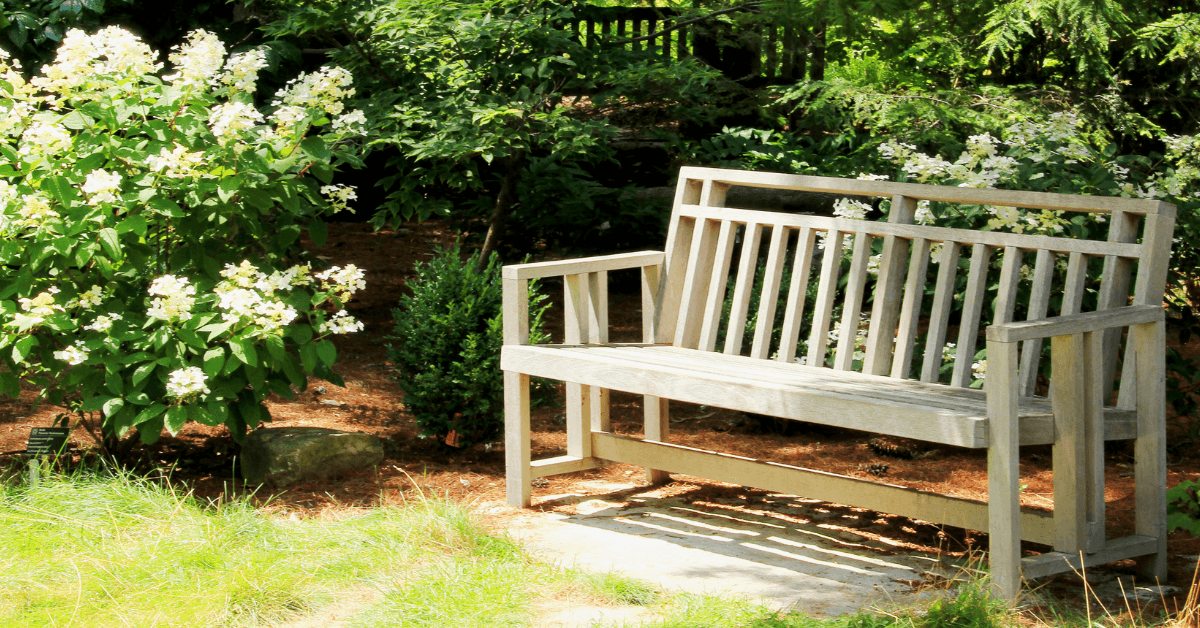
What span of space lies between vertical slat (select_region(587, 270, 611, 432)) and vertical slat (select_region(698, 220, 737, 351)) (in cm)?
37

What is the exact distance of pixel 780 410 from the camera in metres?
3.13

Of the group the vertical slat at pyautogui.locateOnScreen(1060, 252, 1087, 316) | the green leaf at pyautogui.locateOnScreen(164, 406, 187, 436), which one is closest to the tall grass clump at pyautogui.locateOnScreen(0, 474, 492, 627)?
the green leaf at pyautogui.locateOnScreen(164, 406, 187, 436)

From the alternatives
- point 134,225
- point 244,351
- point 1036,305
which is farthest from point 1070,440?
point 134,225

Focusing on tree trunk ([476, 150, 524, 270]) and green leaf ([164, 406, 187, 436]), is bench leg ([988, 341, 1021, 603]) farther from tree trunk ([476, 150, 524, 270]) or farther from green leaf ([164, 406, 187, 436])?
tree trunk ([476, 150, 524, 270])

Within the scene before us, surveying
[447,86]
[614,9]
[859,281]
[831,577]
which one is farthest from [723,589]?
[614,9]

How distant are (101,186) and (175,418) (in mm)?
762

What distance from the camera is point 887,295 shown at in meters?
3.63

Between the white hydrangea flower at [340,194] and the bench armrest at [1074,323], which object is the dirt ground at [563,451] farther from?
the white hydrangea flower at [340,194]

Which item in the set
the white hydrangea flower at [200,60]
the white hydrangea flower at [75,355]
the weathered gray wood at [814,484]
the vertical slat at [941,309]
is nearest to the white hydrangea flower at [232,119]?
the white hydrangea flower at [200,60]

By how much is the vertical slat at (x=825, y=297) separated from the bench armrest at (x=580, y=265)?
2.28 ft

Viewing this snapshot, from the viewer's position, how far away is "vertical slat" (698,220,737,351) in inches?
158

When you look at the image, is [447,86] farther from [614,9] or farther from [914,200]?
[614,9]

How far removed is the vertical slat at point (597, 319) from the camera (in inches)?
161

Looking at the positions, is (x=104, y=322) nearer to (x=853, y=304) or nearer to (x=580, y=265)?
(x=580, y=265)
